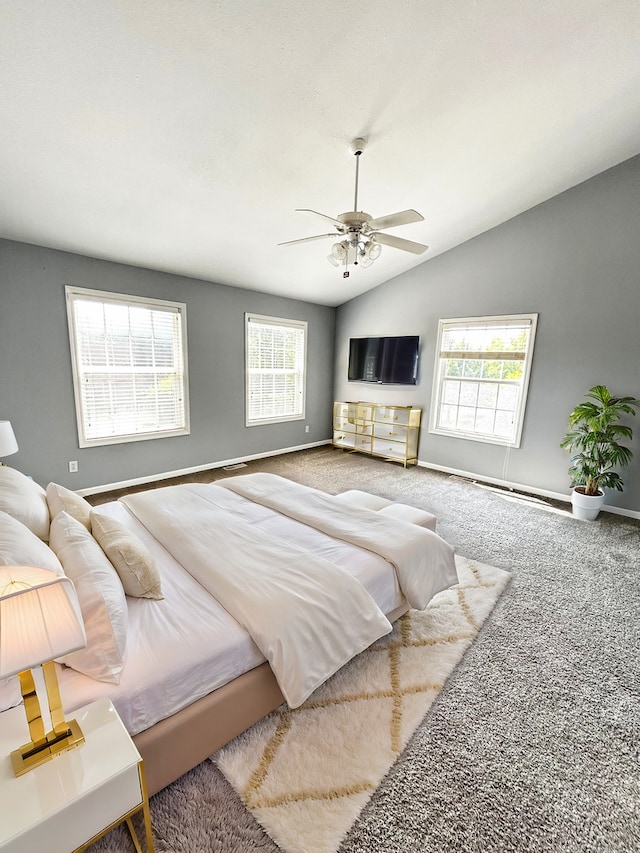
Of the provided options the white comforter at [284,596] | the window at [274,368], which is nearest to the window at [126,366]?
the window at [274,368]

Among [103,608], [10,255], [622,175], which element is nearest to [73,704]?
[103,608]

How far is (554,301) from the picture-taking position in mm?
4172

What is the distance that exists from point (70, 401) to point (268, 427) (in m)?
2.74

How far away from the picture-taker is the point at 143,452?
4477mm

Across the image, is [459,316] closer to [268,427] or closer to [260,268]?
[260,268]

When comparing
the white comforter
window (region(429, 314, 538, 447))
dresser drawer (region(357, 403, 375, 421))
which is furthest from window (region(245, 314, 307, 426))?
the white comforter

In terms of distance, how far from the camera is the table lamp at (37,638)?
0.80 meters

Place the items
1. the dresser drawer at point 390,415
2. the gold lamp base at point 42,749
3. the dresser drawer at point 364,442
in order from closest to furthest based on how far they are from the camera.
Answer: the gold lamp base at point 42,749
the dresser drawer at point 390,415
the dresser drawer at point 364,442

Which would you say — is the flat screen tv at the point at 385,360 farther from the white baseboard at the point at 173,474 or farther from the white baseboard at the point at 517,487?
the white baseboard at the point at 173,474

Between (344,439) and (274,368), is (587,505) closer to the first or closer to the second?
(344,439)

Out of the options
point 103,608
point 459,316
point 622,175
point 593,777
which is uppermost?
point 622,175

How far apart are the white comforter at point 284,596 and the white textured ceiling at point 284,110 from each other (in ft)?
8.28

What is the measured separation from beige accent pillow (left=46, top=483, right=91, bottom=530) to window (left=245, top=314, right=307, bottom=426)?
142 inches

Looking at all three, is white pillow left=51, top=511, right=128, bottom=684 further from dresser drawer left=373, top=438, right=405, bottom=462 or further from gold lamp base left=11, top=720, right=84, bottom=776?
dresser drawer left=373, top=438, right=405, bottom=462
